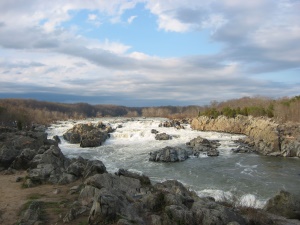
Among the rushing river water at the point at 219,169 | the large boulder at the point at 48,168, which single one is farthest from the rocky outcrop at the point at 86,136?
the large boulder at the point at 48,168

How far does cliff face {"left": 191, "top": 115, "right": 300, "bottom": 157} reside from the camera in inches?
1485

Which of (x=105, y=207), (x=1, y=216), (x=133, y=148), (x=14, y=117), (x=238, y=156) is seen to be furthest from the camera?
(x=14, y=117)

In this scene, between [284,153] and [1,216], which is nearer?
[1,216]

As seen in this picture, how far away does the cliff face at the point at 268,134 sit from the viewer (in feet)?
124

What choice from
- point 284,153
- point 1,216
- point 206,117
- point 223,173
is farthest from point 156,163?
point 206,117

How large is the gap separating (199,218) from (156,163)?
22926 mm

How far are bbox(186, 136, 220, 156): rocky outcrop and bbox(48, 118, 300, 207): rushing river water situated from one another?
931 millimetres

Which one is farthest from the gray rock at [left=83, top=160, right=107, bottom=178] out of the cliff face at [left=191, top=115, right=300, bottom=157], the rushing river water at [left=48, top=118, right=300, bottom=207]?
the cliff face at [left=191, top=115, right=300, bottom=157]

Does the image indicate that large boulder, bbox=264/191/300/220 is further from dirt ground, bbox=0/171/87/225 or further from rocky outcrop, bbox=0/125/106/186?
rocky outcrop, bbox=0/125/106/186

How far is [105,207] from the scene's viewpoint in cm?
937

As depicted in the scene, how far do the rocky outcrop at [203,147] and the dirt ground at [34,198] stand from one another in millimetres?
23475

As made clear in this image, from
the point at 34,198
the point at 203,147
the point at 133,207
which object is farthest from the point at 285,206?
the point at 203,147

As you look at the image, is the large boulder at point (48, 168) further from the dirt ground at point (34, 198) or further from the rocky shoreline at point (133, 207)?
the dirt ground at point (34, 198)

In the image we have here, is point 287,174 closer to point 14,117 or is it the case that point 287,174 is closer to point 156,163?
point 156,163
